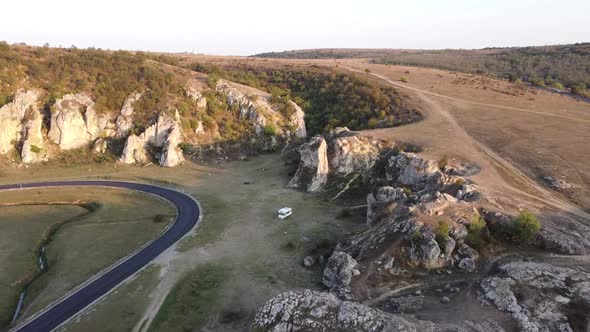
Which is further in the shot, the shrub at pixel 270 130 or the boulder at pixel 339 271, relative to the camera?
the shrub at pixel 270 130

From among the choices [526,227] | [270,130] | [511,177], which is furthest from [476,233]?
[270,130]

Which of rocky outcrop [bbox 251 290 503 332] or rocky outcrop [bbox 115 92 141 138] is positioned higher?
rocky outcrop [bbox 115 92 141 138]

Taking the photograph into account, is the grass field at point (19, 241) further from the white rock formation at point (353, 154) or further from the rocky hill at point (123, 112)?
the white rock formation at point (353, 154)

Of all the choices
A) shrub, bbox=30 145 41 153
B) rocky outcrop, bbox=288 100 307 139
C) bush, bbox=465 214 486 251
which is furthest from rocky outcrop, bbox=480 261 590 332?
shrub, bbox=30 145 41 153

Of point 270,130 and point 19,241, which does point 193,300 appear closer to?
point 19,241

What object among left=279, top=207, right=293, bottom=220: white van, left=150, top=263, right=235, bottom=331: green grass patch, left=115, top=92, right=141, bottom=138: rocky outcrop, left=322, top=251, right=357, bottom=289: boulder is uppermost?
left=115, top=92, right=141, bottom=138: rocky outcrop

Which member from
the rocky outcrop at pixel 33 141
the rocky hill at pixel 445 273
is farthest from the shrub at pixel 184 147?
the rocky hill at pixel 445 273

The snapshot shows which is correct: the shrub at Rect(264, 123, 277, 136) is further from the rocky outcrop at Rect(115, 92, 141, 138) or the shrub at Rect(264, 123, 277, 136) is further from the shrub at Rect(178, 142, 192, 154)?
the rocky outcrop at Rect(115, 92, 141, 138)
